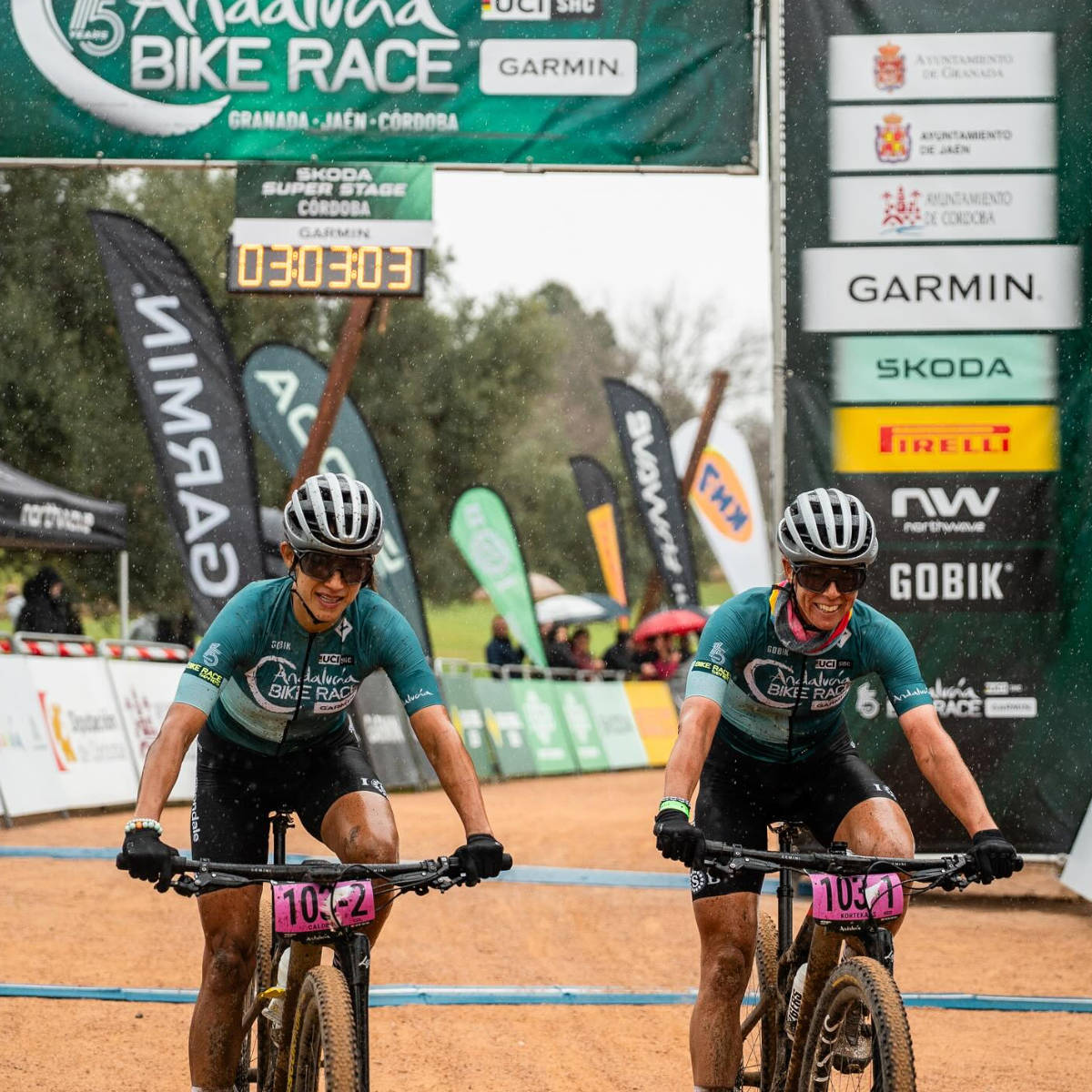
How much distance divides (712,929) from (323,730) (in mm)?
1354

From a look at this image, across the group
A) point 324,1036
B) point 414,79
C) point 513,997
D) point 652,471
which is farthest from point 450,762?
point 652,471

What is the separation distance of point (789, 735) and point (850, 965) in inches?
35.8

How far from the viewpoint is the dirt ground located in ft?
21.1

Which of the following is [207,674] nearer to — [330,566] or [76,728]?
[330,566]

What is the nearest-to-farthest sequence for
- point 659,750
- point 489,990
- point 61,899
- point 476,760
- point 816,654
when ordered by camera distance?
1. point 816,654
2. point 489,990
3. point 61,899
4. point 476,760
5. point 659,750

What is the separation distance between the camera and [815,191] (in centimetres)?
1103

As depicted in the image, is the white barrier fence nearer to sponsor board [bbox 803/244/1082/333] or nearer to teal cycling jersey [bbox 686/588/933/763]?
sponsor board [bbox 803/244/1082/333]

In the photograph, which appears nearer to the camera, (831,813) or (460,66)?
(831,813)

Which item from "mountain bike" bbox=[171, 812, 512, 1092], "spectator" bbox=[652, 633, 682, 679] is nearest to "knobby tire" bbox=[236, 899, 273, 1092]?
"mountain bike" bbox=[171, 812, 512, 1092]

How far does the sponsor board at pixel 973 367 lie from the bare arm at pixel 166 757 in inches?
285

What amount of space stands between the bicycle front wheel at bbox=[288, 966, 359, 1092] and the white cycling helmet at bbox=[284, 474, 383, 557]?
116 cm

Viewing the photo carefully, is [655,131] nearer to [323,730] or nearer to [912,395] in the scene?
[912,395]

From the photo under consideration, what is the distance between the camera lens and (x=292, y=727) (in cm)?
509

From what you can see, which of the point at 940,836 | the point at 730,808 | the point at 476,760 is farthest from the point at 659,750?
the point at 730,808
